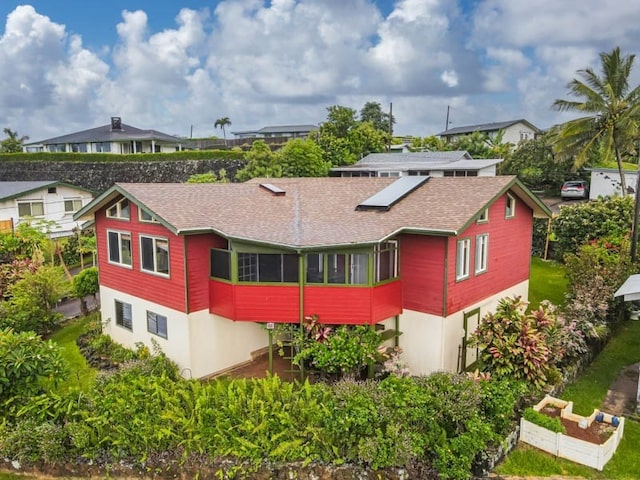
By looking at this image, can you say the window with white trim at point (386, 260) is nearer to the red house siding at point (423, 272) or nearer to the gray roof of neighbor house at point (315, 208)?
the red house siding at point (423, 272)

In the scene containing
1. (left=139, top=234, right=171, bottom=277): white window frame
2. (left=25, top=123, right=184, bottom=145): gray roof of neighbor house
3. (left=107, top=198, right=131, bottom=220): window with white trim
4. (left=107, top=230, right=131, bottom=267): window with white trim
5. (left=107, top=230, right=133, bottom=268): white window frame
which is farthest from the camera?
(left=25, top=123, right=184, bottom=145): gray roof of neighbor house

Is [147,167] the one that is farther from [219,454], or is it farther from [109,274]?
[219,454]

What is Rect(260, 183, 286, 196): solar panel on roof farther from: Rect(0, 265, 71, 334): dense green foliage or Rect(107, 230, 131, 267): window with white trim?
Rect(0, 265, 71, 334): dense green foliage

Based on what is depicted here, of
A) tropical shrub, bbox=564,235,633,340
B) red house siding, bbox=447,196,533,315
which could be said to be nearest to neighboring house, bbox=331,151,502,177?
tropical shrub, bbox=564,235,633,340

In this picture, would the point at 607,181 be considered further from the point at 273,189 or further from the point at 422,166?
the point at 273,189

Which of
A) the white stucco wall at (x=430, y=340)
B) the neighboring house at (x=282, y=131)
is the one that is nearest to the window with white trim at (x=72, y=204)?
the white stucco wall at (x=430, y=340)

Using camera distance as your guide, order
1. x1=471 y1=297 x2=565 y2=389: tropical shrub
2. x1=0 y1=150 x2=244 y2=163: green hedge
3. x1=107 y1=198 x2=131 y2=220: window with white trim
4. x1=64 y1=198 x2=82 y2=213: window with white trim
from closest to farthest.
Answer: x1=471 y1=297 x2=565 y2=389: tropical shrub → x1=107 y1=198 x2=131 y2=220: window with white trim → x1=64 y1=198 x2=82 y2=213: window with white trim → x1=0 y1=150 x2=244 y2=163: green hedge
